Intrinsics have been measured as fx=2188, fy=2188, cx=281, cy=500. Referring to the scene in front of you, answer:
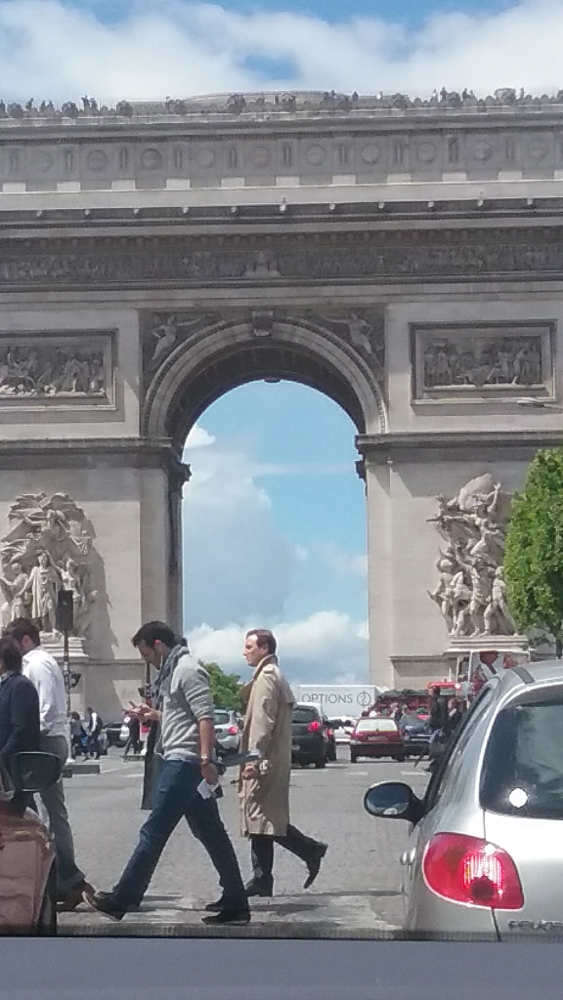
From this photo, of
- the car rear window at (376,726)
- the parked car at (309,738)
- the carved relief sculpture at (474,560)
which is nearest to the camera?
the parked car at (309,738)

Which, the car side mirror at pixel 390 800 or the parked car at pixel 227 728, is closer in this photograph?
the car side mirror at pixel 390 800

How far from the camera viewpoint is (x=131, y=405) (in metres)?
50.0

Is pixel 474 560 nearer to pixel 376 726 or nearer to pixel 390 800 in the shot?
pixel 376 726

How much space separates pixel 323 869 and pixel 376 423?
33.7 m

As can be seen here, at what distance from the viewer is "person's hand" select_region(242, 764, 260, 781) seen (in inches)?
538

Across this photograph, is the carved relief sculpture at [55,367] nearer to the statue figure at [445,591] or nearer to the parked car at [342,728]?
the statue figure at [445,591]

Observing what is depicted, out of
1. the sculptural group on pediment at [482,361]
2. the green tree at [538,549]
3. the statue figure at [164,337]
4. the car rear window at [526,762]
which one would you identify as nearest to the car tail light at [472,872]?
the car rear window at [526,762]

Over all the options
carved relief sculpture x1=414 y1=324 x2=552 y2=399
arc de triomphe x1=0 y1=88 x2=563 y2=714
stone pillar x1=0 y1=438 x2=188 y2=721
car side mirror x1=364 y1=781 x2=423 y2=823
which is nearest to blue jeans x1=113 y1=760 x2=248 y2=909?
car side mirror x1=364 y1=781 x2=423 y2=823

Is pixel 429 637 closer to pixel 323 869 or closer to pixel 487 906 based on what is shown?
pixel 323 869

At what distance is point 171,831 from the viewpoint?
1197cm

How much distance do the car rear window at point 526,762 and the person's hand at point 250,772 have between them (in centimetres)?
790

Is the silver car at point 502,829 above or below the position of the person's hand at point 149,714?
below

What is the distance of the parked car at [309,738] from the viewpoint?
40.8 meters

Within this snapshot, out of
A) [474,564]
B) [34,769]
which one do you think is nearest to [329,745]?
[474,564]
